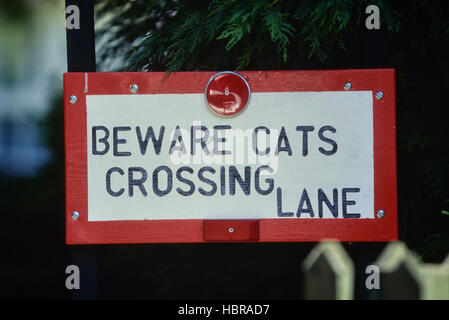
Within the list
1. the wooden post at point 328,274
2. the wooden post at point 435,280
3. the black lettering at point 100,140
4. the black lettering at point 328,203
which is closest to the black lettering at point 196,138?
the black lettering at point 100,140

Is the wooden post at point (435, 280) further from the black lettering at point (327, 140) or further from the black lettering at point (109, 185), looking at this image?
the black lettering at point (109, 185)

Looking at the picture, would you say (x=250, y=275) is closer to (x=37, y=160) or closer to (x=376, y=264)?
(x=376, y=264)

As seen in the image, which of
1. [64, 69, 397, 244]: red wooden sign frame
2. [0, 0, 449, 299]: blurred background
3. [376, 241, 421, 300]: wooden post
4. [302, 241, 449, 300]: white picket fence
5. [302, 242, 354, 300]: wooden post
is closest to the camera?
[64, 69, 397, 244]: red wooden sign frame

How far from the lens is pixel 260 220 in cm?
143

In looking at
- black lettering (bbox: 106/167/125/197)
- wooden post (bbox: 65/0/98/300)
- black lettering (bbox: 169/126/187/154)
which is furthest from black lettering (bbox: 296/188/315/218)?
wooden post (bbox: 65/0/98/300)

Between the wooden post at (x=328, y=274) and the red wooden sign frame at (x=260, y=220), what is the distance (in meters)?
0.60

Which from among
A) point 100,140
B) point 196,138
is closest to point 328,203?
point 196,138

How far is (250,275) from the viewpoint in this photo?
94.0 inches

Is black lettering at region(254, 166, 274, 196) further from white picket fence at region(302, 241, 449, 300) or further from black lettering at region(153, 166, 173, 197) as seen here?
white picket fence at region(302, 241, 449, 300)

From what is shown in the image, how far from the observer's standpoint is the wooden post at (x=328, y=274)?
6.94 ft

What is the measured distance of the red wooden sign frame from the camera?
1432 millimetres

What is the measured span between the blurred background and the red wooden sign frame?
0.07m

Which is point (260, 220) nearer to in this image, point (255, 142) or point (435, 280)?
point (255, 142)
